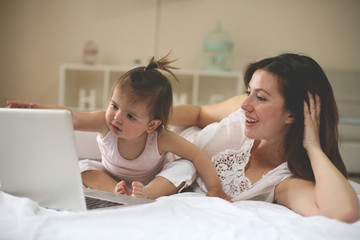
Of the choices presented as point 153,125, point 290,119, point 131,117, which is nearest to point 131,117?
point 131,117

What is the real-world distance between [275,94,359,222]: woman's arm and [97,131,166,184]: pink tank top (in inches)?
17.7

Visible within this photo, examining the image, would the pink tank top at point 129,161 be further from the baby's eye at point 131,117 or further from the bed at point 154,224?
the bed at point 154,224

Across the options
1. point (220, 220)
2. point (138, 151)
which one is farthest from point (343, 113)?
point (220, 220)

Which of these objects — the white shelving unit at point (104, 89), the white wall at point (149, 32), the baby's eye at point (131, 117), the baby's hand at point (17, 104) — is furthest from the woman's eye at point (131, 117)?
the white wall at point (149, 32)

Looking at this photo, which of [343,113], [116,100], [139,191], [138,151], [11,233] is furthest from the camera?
[343,113]

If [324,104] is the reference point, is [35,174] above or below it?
below

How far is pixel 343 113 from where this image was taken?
3.37 metres

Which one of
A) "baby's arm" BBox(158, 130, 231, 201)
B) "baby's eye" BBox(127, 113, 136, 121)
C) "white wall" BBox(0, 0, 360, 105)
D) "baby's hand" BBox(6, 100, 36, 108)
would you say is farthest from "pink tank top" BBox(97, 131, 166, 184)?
"white wall" BBox(0, 0, 360, 105)

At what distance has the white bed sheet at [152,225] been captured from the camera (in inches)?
28.0

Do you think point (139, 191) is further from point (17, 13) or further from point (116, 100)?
point (17, 13)

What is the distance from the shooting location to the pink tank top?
4.15ft

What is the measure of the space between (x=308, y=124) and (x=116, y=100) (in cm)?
62

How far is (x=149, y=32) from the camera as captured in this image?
3705 millimetres

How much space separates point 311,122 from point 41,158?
0.82 m
